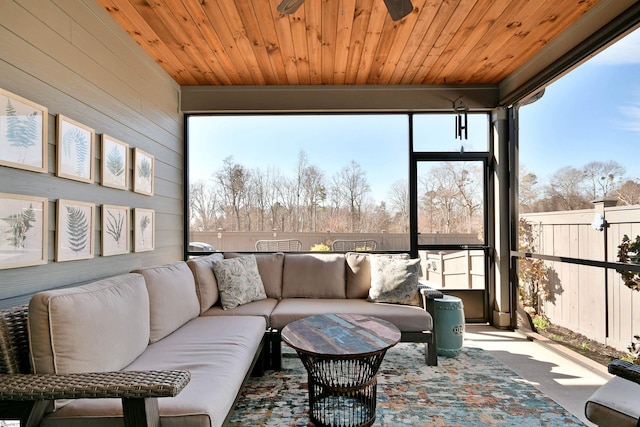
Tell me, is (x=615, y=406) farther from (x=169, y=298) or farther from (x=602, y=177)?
(x=169, y=298)

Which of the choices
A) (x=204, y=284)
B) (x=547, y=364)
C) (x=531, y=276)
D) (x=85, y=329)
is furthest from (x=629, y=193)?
(x=85, y=329)

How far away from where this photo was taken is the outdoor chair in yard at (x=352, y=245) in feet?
14.1

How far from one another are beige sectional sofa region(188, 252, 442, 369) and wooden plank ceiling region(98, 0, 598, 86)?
1992 millimetres

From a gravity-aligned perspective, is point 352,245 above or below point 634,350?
above

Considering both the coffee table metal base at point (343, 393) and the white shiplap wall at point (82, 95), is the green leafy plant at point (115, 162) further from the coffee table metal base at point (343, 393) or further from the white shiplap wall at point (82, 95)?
the coffee table metal base at point (343, 393)

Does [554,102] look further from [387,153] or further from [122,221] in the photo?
[122,221]

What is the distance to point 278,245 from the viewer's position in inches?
169

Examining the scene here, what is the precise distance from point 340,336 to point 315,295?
135 cm

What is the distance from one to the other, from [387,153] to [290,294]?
81.4 inches

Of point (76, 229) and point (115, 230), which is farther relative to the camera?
point (115, 230)

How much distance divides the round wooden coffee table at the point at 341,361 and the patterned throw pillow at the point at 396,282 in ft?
2.86

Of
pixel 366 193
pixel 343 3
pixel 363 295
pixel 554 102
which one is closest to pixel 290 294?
pixel 363 295

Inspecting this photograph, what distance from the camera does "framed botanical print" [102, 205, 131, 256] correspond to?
259cm

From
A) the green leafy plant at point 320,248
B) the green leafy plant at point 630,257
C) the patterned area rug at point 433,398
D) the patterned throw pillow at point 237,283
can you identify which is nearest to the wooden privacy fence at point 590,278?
the green leafy plant at point 630,257
